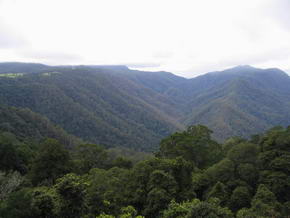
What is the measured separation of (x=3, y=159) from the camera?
35.3m

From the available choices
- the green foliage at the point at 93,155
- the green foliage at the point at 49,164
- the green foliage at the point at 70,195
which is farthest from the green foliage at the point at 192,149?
the green foliage at the point at 70,195

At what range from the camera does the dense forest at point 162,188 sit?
54.3 ft

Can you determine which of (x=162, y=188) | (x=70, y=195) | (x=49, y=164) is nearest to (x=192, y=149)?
(x=162, y=188)

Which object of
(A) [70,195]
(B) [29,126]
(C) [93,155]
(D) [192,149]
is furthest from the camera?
(B) [29,126]

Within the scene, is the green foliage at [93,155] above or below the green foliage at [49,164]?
below

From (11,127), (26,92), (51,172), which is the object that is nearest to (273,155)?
(51,172)

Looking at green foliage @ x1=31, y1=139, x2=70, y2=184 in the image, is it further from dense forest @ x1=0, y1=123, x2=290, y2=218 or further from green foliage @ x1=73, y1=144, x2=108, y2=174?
green foliage @ x1=73, y1=144, x2=108, y2=174

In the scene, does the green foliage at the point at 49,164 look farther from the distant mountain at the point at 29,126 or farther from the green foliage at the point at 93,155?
the distant mountain at the point at 29,126

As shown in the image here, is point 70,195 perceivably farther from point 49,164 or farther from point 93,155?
point 93,155

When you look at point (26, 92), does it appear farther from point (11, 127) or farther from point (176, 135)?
point (176, 135)

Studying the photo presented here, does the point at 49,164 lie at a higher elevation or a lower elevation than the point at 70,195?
lower

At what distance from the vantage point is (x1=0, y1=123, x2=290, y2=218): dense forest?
1655 cm

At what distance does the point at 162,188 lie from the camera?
72.0 feet

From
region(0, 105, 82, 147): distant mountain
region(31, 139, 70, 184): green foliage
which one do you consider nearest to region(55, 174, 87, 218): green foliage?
region(31, 139, 70, 184): green foliage
